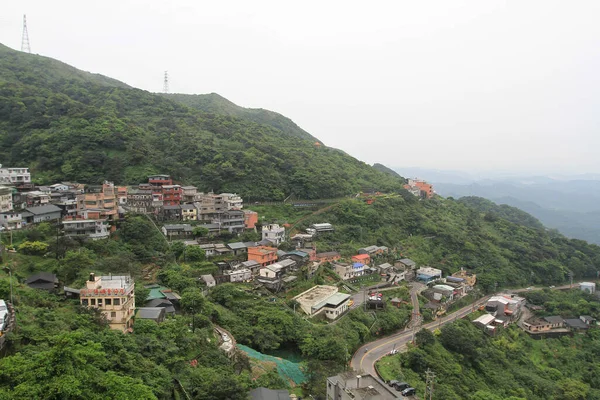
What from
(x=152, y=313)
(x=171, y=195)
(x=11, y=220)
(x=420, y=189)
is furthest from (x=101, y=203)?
(x=420, y=189)

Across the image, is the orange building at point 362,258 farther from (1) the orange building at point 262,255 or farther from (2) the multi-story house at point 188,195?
(2) the multi-story house at point 188,195

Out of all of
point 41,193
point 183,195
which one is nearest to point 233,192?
point 183,195

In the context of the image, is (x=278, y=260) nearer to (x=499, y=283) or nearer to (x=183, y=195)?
(x=183, y=195)

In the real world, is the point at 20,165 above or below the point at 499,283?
above

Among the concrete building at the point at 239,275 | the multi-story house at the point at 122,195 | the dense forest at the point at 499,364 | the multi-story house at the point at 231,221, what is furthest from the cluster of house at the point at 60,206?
the dense forest at the point at 499,364

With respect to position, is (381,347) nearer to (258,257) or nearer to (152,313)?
(258,257)

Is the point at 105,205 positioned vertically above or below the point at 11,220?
above
